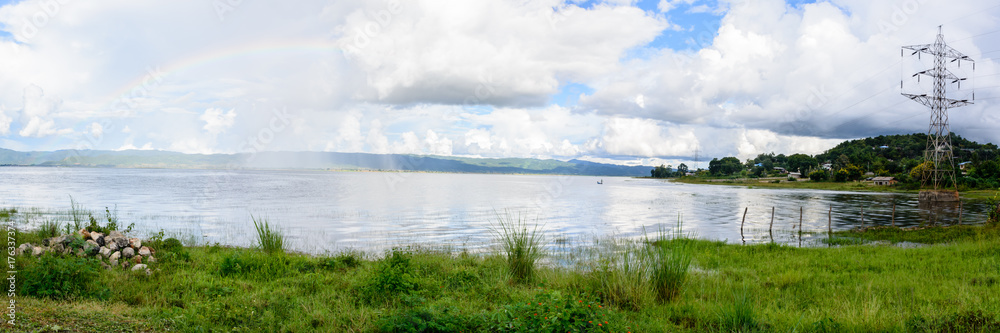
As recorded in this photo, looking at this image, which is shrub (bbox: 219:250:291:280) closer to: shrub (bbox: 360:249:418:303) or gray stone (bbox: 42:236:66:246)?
shrub (bbox: 360:249:418:303)

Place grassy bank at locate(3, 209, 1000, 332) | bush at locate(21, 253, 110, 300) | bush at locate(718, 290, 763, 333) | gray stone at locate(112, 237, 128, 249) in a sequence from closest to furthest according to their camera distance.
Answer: grassy bank at locate(3, 209, 1000, 332) → bush at locate(718, 290, 763, 333) → bush at locate(21, 253, 110, 300) → gray stone at locate(112, 237, 128, 249)

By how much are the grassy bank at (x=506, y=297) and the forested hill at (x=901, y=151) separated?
14996cm

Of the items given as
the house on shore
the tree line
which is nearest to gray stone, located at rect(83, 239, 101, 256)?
the tree line

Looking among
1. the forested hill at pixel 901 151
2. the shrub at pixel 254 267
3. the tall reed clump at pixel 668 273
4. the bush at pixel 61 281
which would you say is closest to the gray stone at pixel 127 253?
the shrub at pixel 254 267

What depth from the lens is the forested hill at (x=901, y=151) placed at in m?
144

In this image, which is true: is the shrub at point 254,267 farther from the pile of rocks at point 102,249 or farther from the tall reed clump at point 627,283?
the tall reed clump at point 627,283

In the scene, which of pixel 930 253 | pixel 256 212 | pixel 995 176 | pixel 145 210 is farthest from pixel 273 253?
pixel 995 176

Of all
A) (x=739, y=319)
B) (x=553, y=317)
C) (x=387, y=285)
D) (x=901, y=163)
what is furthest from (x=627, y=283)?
(x=901, y=163)

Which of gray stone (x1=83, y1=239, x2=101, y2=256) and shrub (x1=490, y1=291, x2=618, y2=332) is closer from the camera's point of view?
shrub (x1=490, y1=291, x2=618, y2=332)

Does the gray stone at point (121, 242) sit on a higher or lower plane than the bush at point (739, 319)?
higher

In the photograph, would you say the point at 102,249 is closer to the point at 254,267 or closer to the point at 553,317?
the point at 254,267

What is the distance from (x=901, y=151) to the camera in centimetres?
17188

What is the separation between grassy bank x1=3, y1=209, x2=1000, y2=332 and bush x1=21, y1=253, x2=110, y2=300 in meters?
0.05

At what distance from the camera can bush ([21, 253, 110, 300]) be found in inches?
320
